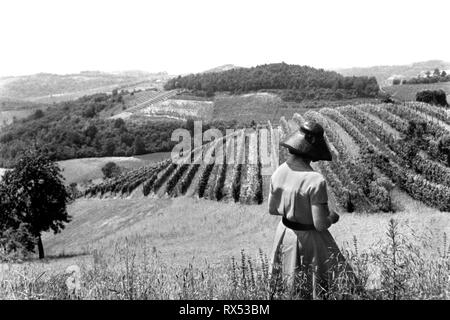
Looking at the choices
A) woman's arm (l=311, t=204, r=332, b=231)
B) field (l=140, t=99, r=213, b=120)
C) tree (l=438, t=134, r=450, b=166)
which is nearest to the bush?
tree (l=438, t=134, r=450, b=166)

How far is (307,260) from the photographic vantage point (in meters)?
5.91

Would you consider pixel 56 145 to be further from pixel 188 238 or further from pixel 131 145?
pixel 188 238

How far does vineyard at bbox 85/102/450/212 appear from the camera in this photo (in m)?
26.6

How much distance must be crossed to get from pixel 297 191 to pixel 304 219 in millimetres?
305

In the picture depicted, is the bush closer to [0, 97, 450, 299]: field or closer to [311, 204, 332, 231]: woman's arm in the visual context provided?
[0, 97, 450, 299]: field

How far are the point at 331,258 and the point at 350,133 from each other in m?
32.0

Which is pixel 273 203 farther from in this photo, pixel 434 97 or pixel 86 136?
pixel 86 136

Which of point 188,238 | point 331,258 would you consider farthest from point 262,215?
point 331,258

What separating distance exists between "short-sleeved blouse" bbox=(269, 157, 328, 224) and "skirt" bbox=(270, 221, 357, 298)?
0.20m

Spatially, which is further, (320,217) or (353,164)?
(353,164)

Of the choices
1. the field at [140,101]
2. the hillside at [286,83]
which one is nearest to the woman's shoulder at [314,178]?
the hillside at [286,83]

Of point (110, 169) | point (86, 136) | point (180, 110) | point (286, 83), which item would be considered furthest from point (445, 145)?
point (180, 110)
